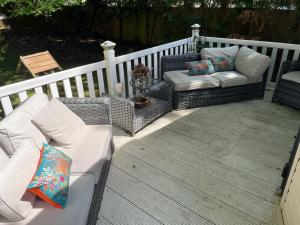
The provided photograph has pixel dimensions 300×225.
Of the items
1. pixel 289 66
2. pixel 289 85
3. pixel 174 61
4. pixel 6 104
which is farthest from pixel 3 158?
pixel 289 66

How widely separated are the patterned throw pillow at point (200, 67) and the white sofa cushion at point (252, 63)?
46cm

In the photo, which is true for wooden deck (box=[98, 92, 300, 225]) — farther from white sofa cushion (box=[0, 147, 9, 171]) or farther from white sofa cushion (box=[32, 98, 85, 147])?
white sofa cushion (box=[0, 147, 9, 171])

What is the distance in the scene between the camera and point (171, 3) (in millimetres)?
5672

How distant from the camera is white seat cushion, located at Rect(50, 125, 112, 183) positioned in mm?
1896

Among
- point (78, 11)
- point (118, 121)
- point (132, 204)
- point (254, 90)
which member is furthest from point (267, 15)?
point (78, 11)

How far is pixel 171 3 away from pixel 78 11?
4011 mm

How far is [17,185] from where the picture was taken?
1408 millimetres

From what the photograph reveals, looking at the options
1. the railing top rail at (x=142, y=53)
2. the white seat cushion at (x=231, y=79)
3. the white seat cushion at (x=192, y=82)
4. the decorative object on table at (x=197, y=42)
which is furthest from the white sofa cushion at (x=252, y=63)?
the railing top rail at (x=142, y=53)

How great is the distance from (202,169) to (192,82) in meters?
1.43

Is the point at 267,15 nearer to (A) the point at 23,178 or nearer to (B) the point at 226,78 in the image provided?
(B) the point at 226,78

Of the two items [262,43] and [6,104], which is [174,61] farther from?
[6,104]

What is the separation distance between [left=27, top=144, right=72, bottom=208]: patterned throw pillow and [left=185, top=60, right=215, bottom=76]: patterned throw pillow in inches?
100

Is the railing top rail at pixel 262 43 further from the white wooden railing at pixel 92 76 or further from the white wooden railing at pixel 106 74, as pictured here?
the white wooden railing at pixel 92 76

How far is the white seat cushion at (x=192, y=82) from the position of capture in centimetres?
348
